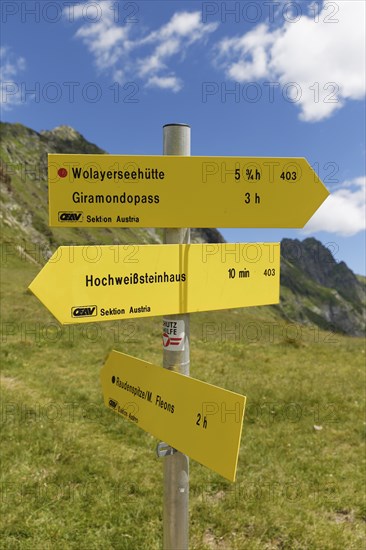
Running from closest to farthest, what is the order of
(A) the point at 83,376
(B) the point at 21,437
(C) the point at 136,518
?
1. (C) the point at 136,518
2. (B) the point at 21,437
3. (A) the point at 83,376

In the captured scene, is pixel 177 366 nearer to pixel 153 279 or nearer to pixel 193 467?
pixel 153 279

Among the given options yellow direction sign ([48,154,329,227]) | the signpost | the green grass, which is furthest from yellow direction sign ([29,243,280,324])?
the green grass

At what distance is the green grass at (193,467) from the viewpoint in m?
5.16

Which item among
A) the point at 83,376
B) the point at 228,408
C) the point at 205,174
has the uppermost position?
the point at 205,174

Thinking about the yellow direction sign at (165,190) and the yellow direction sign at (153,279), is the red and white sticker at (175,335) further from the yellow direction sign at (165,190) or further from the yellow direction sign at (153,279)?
the yellow direction sign at (165,190)

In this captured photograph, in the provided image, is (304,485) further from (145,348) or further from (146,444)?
(145,348)

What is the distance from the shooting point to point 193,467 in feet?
22.4

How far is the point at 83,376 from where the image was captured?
37.4 ft

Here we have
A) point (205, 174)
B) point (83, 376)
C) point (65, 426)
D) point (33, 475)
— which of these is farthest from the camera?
point (83, 376)

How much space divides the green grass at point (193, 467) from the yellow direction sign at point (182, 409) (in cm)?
253

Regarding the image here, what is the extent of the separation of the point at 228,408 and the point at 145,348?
12753 millimetres

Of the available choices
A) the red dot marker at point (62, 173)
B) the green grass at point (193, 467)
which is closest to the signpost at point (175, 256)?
the red dot marker at point (62, 173)

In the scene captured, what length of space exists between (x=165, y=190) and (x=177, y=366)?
140 cm

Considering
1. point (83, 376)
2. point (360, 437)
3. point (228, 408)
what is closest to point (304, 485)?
point (360, 437)
